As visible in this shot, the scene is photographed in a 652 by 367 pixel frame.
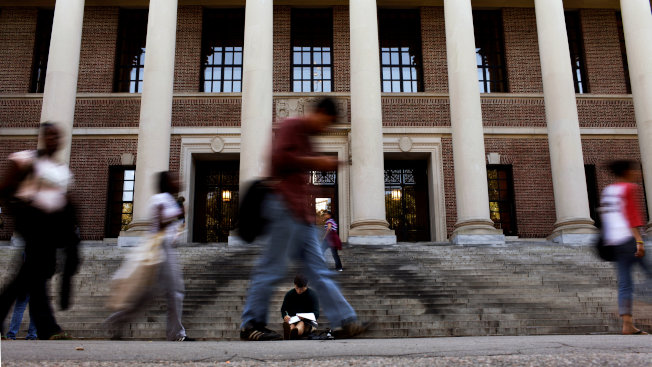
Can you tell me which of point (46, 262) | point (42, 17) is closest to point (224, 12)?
point (42, 17)

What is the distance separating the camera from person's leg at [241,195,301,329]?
14.0ft

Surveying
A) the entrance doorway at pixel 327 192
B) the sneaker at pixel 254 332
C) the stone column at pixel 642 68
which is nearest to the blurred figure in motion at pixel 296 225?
the sneaker at pixel 254 332

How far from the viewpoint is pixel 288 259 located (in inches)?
170

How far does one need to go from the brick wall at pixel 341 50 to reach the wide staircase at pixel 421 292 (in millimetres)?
8859

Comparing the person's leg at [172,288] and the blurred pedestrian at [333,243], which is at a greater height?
the blurred pedestrian at [333,243]

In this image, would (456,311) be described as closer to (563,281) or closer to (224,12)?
(563,281)

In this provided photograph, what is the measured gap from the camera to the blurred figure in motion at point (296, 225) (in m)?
4.27

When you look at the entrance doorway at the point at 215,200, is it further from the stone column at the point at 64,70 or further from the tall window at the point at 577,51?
the tall window at the point at 577,51

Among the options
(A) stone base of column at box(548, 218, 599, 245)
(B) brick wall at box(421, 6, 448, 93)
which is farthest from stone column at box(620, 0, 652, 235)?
(B) brick wall at box(421, 6, 448, 93)

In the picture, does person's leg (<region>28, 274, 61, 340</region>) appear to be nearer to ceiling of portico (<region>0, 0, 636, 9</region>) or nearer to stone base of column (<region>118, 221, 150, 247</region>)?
stone base of column (<region>118, 221, 150, 247</region>)

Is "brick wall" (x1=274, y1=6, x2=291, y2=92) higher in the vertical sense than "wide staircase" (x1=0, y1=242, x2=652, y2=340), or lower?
higher

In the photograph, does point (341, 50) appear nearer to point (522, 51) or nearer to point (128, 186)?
point (522, 51)

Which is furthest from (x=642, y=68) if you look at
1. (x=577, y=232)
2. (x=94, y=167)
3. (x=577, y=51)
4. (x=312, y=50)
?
(x=94, y=167)

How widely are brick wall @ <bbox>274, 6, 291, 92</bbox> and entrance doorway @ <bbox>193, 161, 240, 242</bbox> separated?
3.38 m
